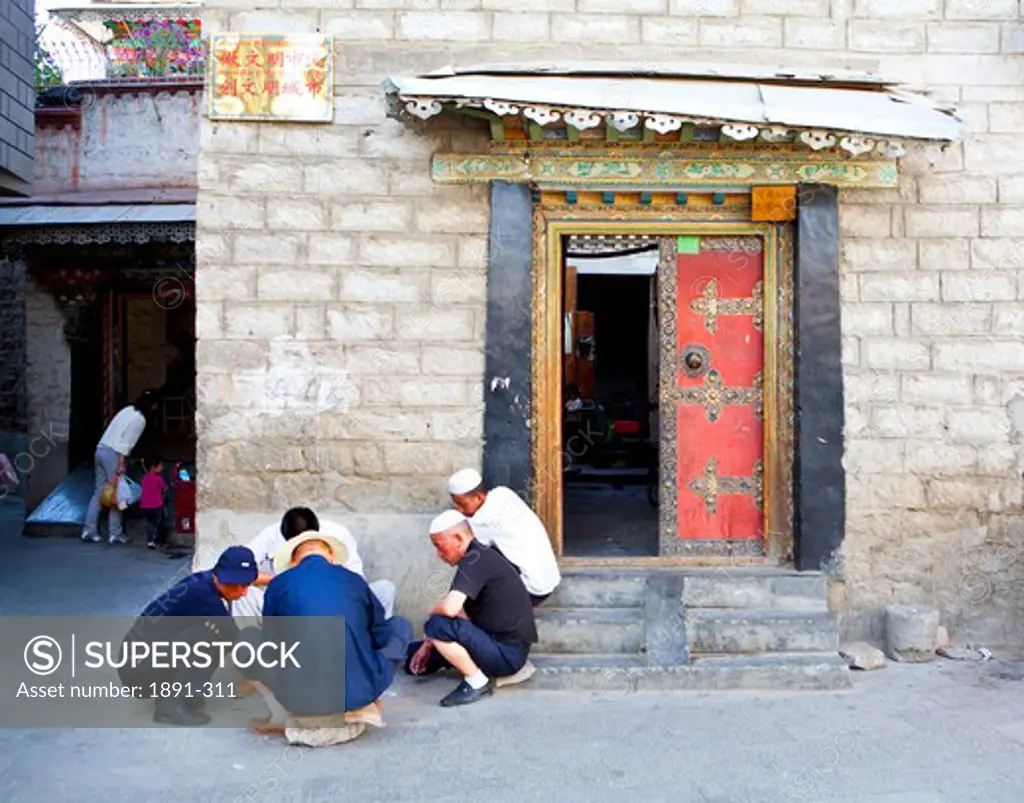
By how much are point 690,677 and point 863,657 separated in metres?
1.25

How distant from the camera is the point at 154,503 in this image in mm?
9828

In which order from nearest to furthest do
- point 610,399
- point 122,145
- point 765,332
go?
point 765,332 < point 122,145 < point 610,399

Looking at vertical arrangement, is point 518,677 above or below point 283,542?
below

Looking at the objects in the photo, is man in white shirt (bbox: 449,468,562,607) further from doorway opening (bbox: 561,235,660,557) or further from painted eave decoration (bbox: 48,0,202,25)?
painted eave decoration (bbox: 48,0,202,25)

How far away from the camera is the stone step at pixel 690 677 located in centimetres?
544

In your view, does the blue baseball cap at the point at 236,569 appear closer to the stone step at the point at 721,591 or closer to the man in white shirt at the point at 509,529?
the man in white shirt at the point at 509,529

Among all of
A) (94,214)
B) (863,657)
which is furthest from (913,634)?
(94,214)

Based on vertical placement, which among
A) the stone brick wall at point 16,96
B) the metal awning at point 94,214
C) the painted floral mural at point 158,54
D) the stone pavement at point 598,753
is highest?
the painted floral mural at point 158,54

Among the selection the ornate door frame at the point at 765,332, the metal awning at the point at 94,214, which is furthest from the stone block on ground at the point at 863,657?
the metal awning at the point at 94,214

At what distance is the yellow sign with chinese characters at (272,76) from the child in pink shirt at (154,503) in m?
5.11

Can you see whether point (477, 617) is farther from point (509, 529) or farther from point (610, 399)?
point (610, 399)

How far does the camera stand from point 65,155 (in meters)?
12.0

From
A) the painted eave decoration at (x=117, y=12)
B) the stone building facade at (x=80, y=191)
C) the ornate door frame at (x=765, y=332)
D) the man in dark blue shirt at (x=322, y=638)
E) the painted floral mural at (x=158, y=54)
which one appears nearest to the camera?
the man in dark blue shirt at (x=322, y=638)

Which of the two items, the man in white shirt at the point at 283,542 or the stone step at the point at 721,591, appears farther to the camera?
the stone step at the point at 721,591
